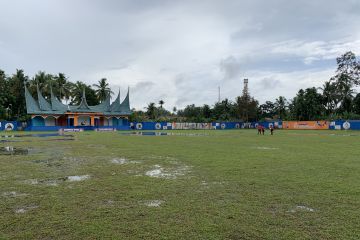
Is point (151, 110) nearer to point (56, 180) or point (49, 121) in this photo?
point (49, 121)

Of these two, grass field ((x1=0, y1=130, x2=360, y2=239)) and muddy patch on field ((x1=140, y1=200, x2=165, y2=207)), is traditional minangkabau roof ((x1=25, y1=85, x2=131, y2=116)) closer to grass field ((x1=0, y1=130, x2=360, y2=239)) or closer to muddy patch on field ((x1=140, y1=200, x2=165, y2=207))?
grass field ((x1=0, y1=130, x2=360, y2=239))

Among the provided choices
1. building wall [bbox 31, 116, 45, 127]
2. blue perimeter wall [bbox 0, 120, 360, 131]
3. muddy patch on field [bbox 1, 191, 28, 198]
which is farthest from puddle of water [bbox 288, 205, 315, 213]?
building wall [bbox 31, 116, 45, 127]

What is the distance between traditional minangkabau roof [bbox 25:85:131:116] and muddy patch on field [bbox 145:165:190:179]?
169ft

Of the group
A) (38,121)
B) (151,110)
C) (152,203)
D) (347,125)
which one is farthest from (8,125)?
(347,125)

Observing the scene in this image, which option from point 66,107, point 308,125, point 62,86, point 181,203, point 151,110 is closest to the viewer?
point 181,203

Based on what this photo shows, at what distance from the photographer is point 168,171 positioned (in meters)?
9.10

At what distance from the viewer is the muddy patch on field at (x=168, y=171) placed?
8414mm

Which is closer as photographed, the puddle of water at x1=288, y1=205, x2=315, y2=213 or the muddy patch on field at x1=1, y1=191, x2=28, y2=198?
the puddle of water at x1=288, y1=205, x2=315, y2=213

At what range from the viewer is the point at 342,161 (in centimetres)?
1091

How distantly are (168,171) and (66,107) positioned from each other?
5510 centimetres

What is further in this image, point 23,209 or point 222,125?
point 222,125

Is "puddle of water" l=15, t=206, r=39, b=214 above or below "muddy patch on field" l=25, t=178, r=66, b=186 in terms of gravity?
below

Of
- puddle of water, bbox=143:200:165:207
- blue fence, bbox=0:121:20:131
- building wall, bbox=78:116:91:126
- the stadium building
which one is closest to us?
puddle of water, bbox=143:200:165:207

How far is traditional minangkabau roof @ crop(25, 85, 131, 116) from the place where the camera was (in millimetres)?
55812
